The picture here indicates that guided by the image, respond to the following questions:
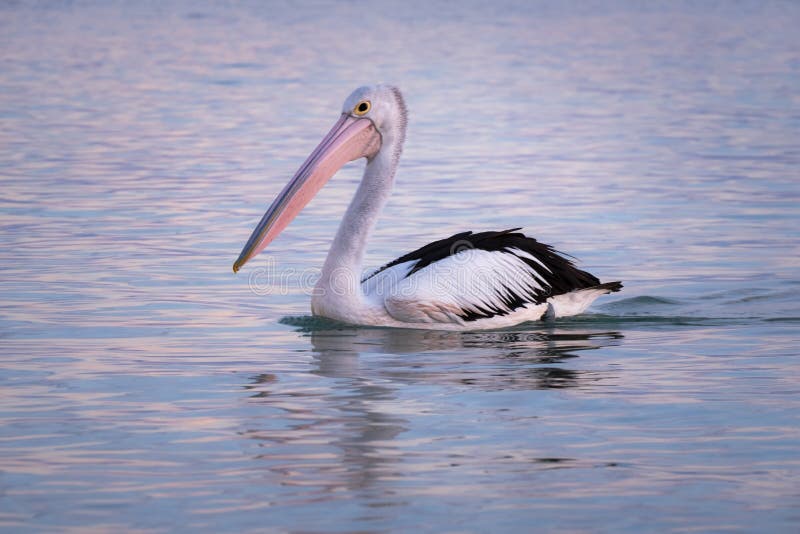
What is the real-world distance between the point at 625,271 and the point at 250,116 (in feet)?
30.6

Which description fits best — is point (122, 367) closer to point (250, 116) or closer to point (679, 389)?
point (679, 389)

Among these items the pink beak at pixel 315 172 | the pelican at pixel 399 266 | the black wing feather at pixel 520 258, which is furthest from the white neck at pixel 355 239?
the black wing feather at pixel 520 258

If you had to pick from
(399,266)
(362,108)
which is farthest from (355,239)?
(362,108)

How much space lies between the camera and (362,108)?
7355 millimetres

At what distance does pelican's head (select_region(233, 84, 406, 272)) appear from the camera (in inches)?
278

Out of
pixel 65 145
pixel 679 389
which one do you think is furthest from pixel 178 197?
pixel 679 389

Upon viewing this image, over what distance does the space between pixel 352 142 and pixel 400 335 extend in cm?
101

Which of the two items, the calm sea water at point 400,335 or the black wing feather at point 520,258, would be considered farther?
the black wing feather at point 520,258

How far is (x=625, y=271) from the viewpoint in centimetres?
870

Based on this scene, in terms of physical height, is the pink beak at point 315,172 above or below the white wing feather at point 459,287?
above

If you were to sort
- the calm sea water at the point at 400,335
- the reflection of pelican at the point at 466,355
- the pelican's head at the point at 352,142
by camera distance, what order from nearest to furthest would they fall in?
1. the calm sea water at the point at 400,335
2. the reflection of pelican at the point at 466,355
3. the pelican's head at the point at 352,142

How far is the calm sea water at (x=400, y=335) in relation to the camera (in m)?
4.42

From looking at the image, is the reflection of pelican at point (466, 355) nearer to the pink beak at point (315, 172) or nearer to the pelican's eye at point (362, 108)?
the pink beak at point (315, 172)

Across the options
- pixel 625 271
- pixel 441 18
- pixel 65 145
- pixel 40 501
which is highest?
pixel 441 18
